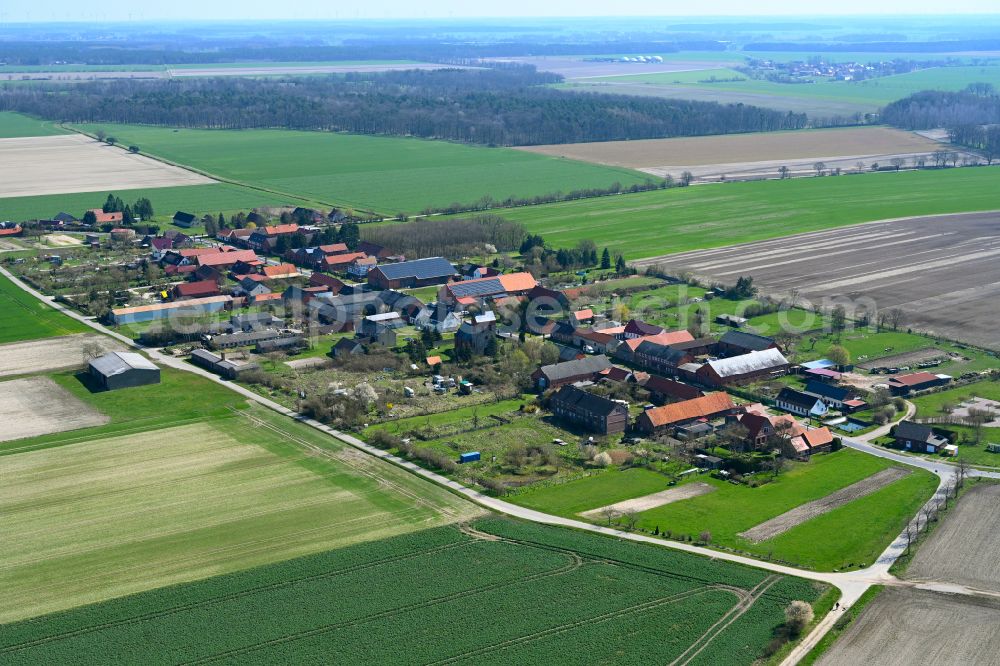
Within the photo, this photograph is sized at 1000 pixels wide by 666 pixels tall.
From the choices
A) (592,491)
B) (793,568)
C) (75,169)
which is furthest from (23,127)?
(793,568)

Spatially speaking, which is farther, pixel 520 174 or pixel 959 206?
pixel 520 174

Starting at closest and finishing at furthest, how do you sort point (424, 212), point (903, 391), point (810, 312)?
point (903, 391)
point (810, 312)
point (424, 212)

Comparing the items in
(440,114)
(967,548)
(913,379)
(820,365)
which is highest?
(440,114)

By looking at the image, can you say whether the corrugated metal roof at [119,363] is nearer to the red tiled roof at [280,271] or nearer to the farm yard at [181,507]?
the farm yard at [181,507]

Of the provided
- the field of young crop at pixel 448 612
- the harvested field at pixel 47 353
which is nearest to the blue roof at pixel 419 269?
the harvested field at pixel 47 353

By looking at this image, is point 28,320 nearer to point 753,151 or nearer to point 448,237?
point 448,237

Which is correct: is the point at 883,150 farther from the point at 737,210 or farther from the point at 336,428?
the point at 336,428

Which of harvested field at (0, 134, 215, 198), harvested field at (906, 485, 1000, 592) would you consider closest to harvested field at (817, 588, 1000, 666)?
harvested field at (906, 485, 1000, 592)

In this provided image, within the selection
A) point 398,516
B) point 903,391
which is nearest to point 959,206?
point 903,391
